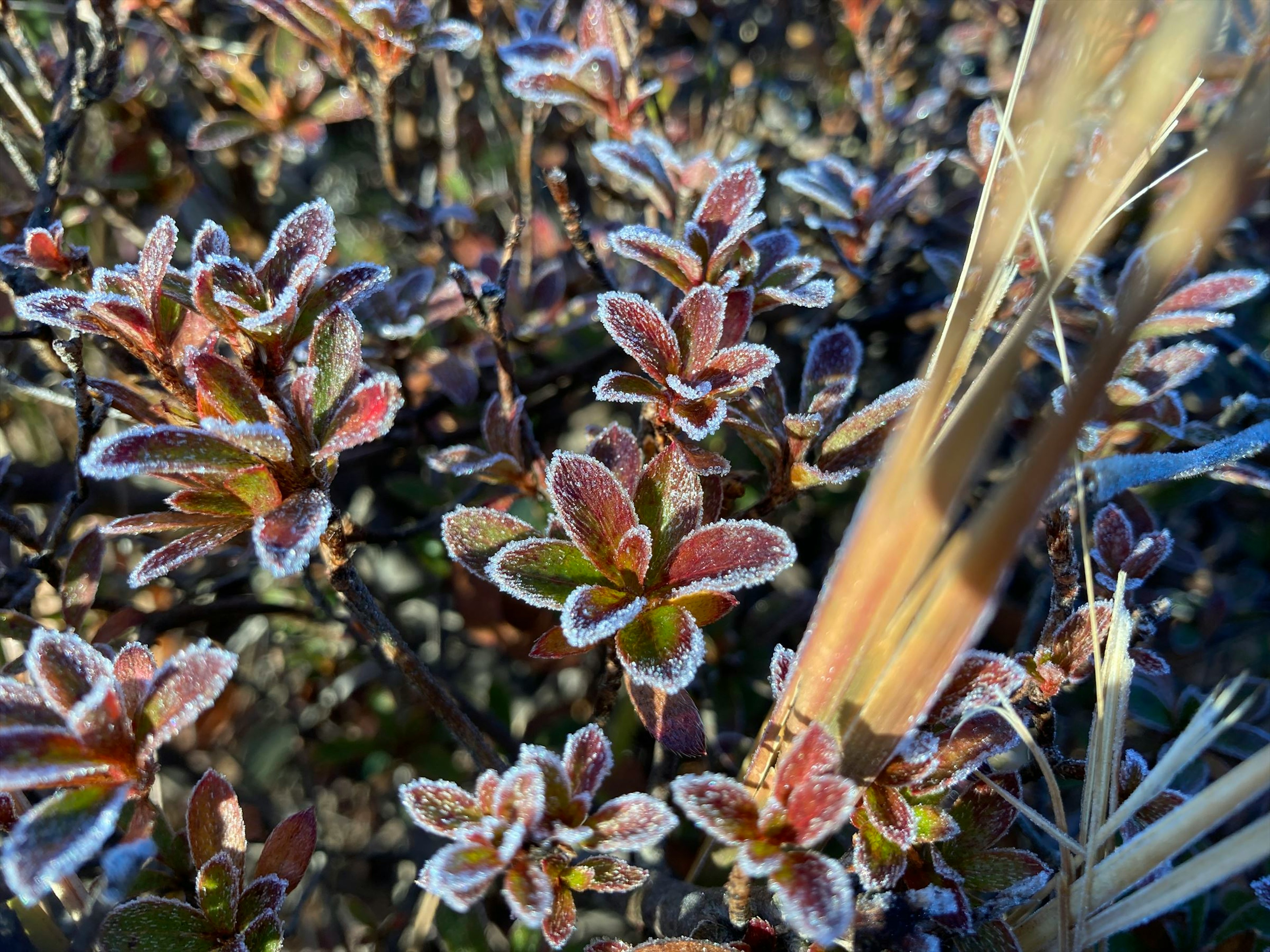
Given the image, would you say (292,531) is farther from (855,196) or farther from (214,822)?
(855,196)

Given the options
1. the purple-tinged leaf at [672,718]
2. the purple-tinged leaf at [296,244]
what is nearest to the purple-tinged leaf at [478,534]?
the purple-tinged leaf at [672,718]

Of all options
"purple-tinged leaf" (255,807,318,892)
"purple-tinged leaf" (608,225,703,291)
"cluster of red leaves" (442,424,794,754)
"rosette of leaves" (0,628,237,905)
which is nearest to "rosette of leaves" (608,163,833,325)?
"purple-tinged leaf" (608,225,703,291)

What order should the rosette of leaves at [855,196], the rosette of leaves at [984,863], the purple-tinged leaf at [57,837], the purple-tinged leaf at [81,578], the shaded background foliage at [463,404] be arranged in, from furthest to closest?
the shaded background foliage at [463,404]
the rosette of leaves at [855,196]
the purple-tinged leaf at [81,578]
the rosette of leaves at [984,863]
the purple-tinged leaf at [57,837]

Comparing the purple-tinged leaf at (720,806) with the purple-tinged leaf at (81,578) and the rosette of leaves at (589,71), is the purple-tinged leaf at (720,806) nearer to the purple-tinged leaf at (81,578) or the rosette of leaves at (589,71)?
the purple-tinged leaf at (81,578)

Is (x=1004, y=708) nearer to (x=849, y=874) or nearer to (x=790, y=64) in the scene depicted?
(x=849, y=874)

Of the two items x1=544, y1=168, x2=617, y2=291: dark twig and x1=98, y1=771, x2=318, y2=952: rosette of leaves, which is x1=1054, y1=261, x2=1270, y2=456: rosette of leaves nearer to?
x1=544, y1=168, x2=617, y2=291: dark twig
